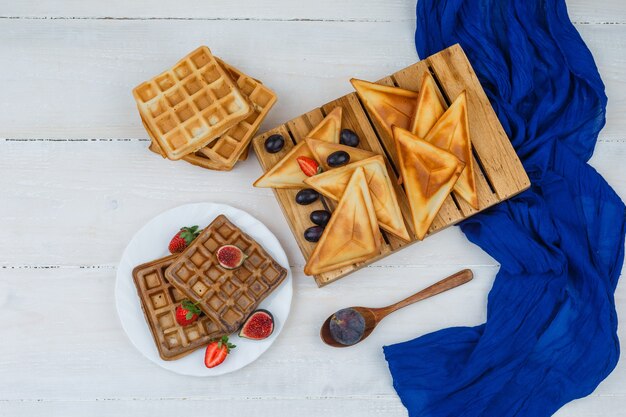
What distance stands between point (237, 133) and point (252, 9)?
815 mm

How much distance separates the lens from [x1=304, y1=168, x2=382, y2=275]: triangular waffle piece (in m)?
3.10

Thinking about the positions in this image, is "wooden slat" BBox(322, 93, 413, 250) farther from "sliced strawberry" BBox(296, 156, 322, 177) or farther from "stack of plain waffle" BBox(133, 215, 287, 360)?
"stack of plain waffle" BBox(133, 215, 287, 360)

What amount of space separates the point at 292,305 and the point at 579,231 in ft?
5.05

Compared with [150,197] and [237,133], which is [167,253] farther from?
[237,133]

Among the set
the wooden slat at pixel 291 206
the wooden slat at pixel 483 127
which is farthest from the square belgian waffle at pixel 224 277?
the wooden slat at pixel 483 127

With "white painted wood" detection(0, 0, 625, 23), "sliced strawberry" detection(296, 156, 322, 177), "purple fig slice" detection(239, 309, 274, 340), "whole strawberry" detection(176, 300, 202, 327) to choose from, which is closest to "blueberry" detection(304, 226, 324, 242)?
"sliced strawberry" detection(296, 156, 322, 177)

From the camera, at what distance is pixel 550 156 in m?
3.47

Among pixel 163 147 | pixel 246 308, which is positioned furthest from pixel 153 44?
pixel 246 308

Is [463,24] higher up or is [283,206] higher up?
[463,24]

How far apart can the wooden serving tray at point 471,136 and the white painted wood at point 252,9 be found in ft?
1.64

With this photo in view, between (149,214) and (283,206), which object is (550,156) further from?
(149,214)

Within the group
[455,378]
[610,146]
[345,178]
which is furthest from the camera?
[610,146]

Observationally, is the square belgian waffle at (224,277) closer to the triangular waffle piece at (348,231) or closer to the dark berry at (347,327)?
the triangular waffle piece at (348,231)

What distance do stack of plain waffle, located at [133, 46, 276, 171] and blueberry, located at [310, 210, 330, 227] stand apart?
0.48m
